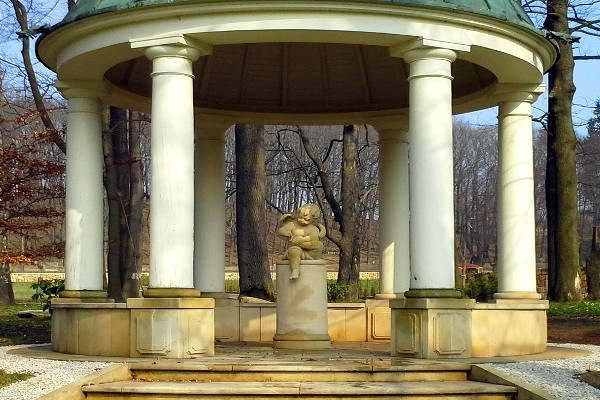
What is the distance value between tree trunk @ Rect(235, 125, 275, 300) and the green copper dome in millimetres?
14636

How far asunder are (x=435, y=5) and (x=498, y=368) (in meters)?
6.54

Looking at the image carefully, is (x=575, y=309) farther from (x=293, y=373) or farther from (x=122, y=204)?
(x=293, y=373)

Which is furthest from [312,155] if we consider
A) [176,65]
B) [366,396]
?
[366,396]

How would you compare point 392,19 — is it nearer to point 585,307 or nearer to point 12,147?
point 12,147

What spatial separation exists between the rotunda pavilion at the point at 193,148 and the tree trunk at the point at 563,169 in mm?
11987

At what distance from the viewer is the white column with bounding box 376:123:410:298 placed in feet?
83.2

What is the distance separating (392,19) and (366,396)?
719 centimetres

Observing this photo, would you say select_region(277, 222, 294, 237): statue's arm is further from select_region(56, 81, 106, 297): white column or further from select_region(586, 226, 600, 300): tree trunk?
→ select_region(586, 226, 600, 300): tree trunk

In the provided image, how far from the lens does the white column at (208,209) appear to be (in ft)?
82.4

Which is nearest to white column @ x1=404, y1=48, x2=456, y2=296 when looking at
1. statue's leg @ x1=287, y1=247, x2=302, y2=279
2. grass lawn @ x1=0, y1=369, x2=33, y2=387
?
statue's leg @ x1=287, y1=247, x2=302, y2=279

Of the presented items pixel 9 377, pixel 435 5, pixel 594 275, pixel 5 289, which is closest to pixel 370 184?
pixel 5 289

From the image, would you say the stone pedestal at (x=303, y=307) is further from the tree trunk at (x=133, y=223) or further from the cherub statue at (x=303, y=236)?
the tree trunk at (x=133, y=223)

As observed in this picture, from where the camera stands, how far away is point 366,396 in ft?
46.9

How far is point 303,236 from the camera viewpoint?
20750 millimetres
